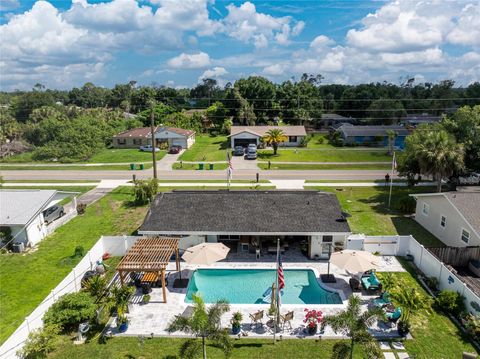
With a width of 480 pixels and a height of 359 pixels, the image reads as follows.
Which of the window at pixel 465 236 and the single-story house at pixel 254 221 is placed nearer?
the window at pixel 465 236

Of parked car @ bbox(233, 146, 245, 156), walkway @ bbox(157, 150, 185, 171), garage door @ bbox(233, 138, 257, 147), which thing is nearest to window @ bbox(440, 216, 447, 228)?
walkway @ bbox(157, 150, 185, 171)

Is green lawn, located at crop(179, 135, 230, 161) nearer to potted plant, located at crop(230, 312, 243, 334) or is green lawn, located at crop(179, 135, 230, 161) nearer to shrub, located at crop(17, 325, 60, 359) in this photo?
potted plant, located at crop(230, 312, 243, 334)

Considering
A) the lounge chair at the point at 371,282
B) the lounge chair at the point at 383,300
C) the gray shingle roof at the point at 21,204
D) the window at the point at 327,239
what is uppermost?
the gray shingle roof at the point at 21,204

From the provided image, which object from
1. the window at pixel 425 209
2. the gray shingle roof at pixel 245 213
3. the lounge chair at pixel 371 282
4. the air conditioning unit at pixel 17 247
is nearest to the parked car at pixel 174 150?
the gray shingle roof at pixel 245 213

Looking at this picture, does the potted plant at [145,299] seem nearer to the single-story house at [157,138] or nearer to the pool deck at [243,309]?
the pool deck at [243,309]

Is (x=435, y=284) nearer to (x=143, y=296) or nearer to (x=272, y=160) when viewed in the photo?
(x=143, y=296)

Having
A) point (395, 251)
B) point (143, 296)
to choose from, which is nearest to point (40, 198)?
point (143, 296)
